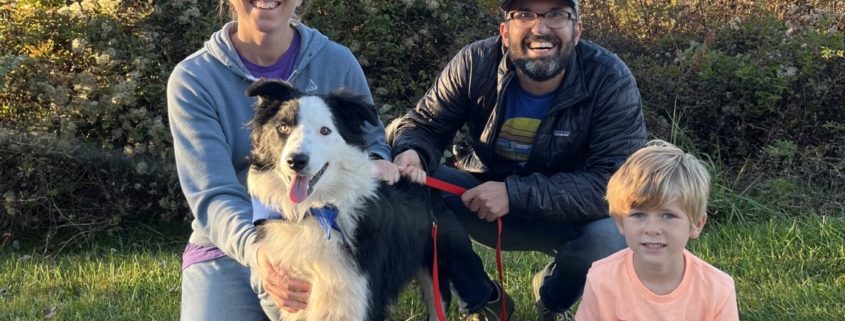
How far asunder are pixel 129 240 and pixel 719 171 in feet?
14.0

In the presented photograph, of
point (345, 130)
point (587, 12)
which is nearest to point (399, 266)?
point (345, 130)

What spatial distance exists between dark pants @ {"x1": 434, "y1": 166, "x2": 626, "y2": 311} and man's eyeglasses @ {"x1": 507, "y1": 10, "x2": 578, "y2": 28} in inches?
33.8

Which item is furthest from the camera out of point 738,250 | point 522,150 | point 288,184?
point 738,250

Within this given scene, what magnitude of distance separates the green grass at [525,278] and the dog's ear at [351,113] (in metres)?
1.38

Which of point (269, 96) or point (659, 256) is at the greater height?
point (269, 96)

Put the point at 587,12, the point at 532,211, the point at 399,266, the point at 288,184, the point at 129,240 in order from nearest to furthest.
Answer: the point at 288,184 < the point at 399,266 < the point at 532,211 < the point at 129,240 < the point at 587,12

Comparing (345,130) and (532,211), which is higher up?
(345,130)

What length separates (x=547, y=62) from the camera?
3422 millimetres

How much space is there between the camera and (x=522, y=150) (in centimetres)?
370

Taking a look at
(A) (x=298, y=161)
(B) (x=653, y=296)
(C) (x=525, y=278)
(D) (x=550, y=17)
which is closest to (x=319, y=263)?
(A) (x=298, y=161)

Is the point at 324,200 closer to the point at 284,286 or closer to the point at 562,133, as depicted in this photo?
the point at 284,286

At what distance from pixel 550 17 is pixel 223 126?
1.42m

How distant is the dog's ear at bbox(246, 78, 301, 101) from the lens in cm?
279

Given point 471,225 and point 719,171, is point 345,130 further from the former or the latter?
point 719,171
